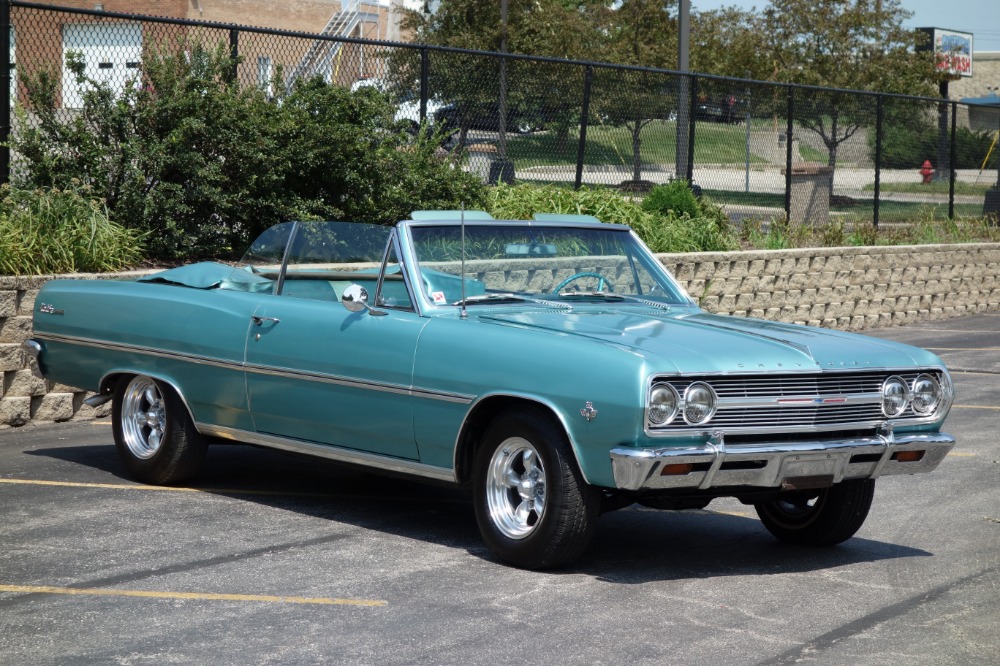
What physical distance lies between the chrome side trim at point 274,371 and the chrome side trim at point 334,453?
342mm

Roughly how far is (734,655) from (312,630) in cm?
157

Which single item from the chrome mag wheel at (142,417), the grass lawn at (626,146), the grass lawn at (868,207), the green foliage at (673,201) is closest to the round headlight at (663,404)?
the chrome mag wheel at (142,417)

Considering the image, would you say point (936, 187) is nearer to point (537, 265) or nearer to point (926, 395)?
point (537, 265)

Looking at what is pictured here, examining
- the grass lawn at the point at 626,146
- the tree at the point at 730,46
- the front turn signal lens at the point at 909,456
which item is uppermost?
the tree at the point at 730,46

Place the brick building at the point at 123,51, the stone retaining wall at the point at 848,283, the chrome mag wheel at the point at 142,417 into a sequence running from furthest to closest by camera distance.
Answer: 1. the stone retaining wall at the point at 848,283
2. the brick building at the point at 123,51
3. the chrome mag wheel at the point at 142,417

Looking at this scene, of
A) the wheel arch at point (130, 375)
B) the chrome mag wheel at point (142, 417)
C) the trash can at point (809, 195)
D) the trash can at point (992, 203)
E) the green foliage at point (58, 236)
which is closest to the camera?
the wheel arch at point (130, 375)

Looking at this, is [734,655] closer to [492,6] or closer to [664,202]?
[664,202]

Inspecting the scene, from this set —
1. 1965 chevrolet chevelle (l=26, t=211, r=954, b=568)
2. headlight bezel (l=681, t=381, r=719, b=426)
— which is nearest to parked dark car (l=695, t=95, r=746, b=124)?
1965 chevrolet chevelle (l=26, t=211, r=954, b=568)

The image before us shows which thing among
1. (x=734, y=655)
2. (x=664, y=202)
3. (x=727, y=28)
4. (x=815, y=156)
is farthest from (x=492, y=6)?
(x=734, y=655)

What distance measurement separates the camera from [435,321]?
673 centimetres

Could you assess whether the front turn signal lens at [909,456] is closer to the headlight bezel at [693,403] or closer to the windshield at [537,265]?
the headlight bezel at [693,403]

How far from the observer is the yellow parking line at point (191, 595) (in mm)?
5707

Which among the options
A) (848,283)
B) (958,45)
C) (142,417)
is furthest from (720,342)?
(958,45)

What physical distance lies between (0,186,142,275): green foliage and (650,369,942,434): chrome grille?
638 cm
